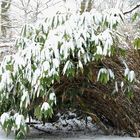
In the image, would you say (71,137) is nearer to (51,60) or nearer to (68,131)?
(68,131)

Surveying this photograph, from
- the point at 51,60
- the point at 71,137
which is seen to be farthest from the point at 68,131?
the point at 51,60

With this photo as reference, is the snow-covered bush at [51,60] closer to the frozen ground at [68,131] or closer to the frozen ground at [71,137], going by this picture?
the frozen ground at [71,137]

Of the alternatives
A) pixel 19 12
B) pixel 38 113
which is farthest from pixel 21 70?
pixel 19 12

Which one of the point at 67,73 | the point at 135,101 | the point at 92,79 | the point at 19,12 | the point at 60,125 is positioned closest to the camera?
the point at 67,73

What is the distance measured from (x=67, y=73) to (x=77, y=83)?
1.44 ft

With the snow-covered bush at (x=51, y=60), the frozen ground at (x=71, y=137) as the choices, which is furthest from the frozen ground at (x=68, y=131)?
the snow-covered bush at (x=51, y=60)

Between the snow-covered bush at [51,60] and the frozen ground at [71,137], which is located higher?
the snow-covered bush at [51,60]

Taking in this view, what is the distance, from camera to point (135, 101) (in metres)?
4.89

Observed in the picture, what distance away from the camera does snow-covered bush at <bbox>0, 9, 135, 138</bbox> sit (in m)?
4.29

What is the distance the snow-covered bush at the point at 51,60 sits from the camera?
169 inches

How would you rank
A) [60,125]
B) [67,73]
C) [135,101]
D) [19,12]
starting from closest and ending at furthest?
[67,73] → [135,101] → [60,125] → [19,12]

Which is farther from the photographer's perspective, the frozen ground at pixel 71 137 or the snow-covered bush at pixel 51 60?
the frozen ground at pixel 71 137

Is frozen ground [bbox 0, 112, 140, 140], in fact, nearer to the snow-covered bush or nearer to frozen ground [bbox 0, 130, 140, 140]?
frozen ground [bbox 0, 130, 140, 140]

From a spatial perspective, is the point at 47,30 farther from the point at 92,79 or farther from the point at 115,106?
the point at 115,106
